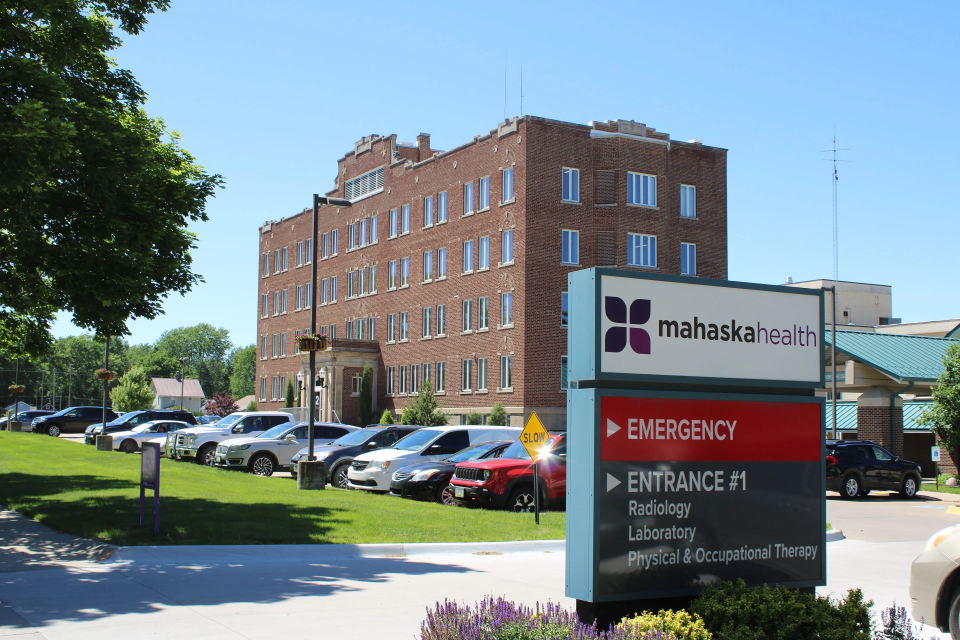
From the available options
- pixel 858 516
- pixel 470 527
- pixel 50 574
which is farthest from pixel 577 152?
pixel 50 574

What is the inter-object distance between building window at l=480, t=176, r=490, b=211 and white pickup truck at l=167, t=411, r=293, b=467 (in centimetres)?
1931

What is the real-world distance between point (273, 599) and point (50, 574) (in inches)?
116

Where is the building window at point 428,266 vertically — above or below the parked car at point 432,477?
above

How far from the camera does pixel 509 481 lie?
1833 cm

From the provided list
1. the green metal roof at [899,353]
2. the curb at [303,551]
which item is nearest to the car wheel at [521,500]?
the curb at [303,551]

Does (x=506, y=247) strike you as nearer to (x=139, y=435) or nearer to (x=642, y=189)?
(x=642, y=189)

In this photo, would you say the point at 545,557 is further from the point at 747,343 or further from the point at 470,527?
the point at 747,343

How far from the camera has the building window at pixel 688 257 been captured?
48.4 m

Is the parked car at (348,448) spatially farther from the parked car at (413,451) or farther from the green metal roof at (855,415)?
the green metal roof at (855,415)

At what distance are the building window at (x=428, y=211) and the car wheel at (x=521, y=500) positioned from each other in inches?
1373

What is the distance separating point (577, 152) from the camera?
45719mm

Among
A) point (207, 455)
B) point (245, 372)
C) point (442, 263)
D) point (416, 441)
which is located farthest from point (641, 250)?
point (245, 372)

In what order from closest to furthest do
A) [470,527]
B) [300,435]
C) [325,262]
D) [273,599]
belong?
[273,599] < [470,527] < [300,435] < [325,262]

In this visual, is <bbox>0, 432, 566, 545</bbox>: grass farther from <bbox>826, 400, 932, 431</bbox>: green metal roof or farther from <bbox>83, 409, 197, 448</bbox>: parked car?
<bbox>826, 400, 932, 431</bbox>: green metal roof
